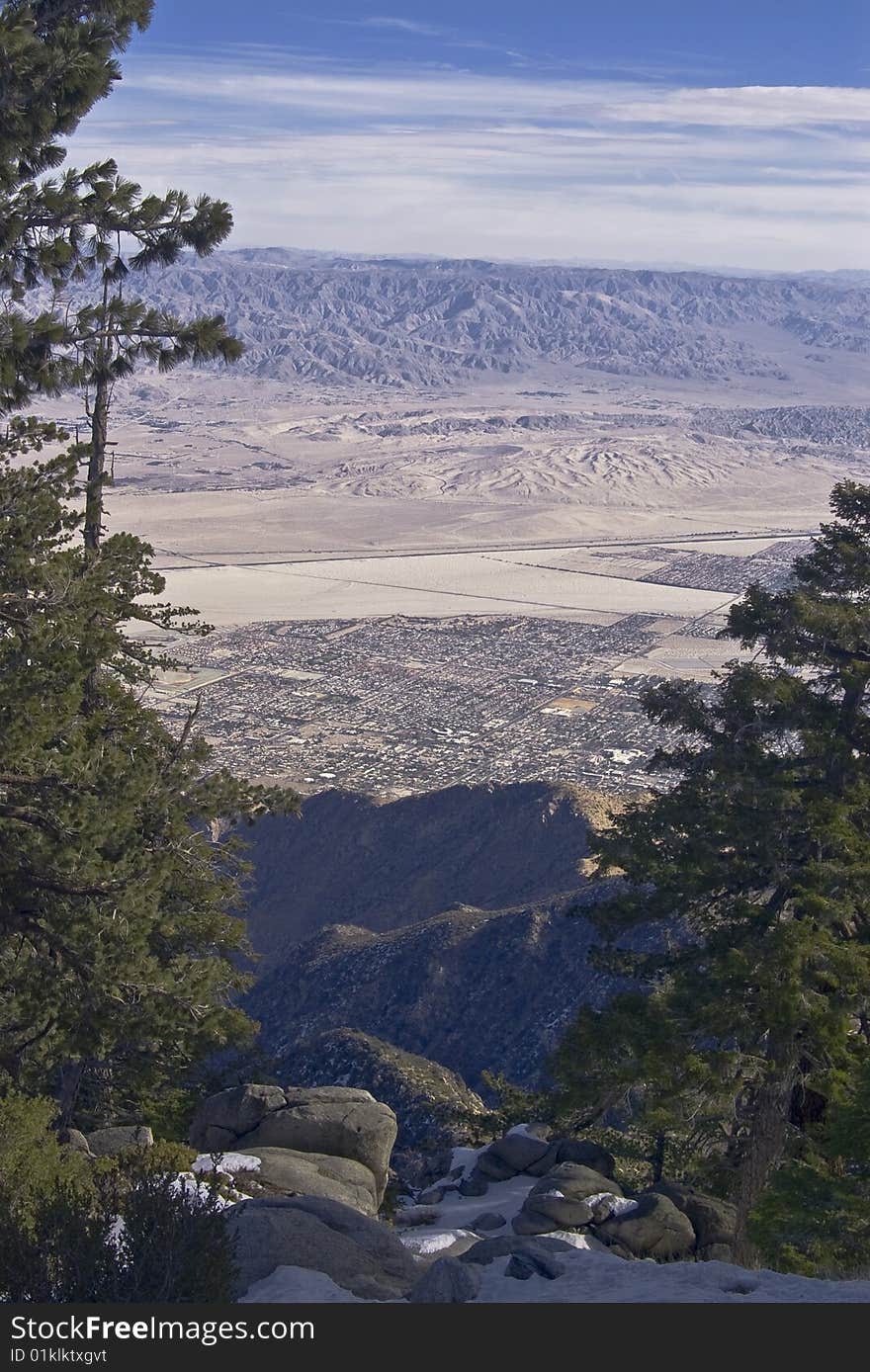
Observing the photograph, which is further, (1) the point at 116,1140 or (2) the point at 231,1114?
(2) the point at 231,1114

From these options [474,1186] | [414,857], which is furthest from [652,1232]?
[414,857]

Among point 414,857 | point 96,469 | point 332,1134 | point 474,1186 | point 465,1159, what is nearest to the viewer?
point 96,469

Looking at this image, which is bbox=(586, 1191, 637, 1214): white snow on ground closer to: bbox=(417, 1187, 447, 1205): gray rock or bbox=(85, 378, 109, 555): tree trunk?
bbox=(417, 1187, 447, 1205): gray rock

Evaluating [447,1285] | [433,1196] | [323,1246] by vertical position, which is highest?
[447,1285]

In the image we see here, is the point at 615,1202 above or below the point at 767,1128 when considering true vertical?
below

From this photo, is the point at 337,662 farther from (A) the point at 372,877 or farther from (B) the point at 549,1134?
(B) the point at 549,1134

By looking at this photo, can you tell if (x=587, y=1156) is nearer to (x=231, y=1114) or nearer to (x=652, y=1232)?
(x=652, y=1232)

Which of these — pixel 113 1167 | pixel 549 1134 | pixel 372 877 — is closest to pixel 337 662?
pixel 372 877

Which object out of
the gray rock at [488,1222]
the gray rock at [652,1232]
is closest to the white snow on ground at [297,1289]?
the gray rock at [652,1232]
